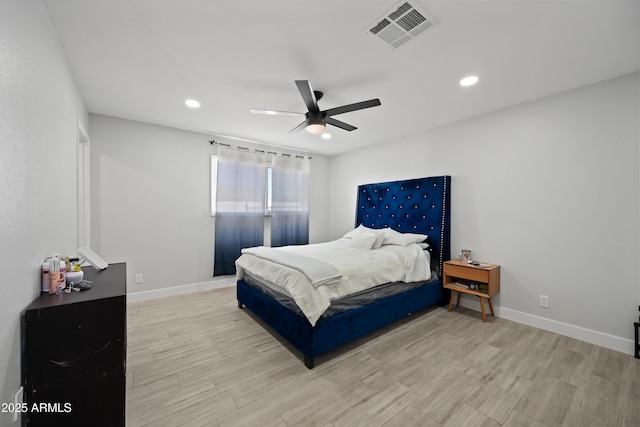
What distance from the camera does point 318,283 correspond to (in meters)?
2.14

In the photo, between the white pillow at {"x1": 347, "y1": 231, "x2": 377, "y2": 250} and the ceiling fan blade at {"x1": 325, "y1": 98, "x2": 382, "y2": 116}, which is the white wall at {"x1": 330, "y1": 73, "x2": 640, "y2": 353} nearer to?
the white pillow at {"x1": 347, "y1": 231, "x2": 377, "y2": 250}

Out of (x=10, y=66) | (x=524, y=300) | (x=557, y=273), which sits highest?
(x=10, y=66)

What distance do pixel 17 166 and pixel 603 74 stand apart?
4351 mm

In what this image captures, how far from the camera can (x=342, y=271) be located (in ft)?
7.90

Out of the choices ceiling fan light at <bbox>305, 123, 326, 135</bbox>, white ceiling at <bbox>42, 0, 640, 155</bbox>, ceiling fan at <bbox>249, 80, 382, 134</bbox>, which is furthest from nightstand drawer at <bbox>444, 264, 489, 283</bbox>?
ceiling fan light at <bbox>305, 123, 326, 135</bbox>

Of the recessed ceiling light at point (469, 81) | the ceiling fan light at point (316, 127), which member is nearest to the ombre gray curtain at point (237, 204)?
the ceiling fan light at point (316, 127)

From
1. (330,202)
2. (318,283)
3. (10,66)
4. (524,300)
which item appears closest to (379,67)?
(318,283)

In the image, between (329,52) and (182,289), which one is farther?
(182,289)

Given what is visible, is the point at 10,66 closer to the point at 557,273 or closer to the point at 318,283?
the point at 318,283

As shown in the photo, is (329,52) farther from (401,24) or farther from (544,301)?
(544,301)

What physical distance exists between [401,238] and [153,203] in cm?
364

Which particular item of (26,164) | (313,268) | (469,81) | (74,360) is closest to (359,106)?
(469,81)

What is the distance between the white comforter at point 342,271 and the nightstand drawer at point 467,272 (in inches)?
10.7

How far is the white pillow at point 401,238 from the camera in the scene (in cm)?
352
